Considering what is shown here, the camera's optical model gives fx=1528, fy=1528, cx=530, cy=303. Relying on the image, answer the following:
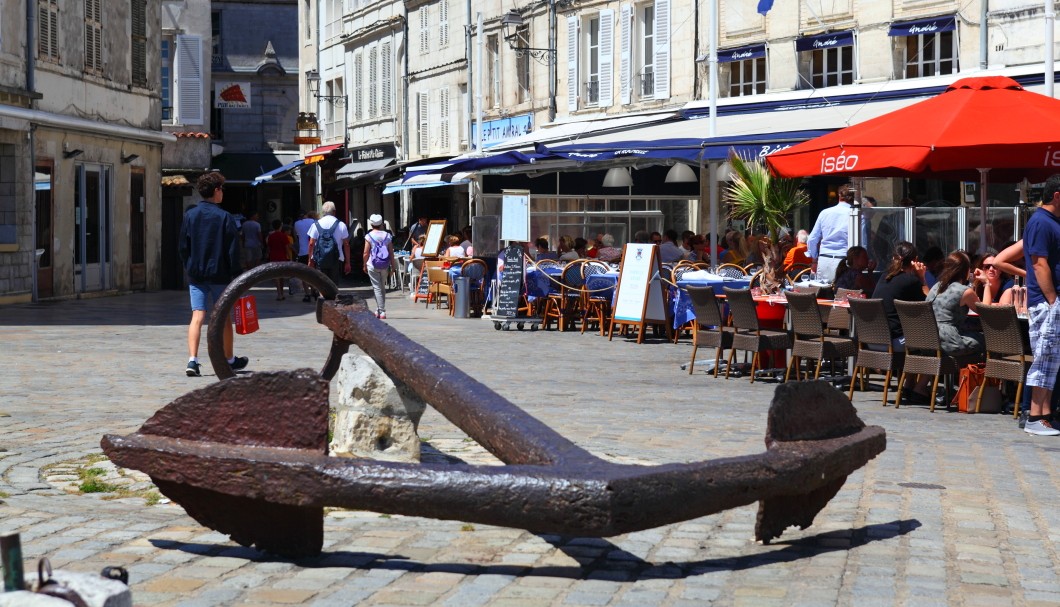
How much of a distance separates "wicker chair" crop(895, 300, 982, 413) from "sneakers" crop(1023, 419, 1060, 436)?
114 cm

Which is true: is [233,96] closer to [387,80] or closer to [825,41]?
[387,80]

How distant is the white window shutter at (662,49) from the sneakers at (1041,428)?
60.1 feet

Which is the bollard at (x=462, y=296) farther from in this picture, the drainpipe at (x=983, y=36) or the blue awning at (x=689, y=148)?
the drainpipe at (x=983, y=36)

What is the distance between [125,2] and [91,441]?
812 inches

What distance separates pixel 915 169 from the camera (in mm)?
10742

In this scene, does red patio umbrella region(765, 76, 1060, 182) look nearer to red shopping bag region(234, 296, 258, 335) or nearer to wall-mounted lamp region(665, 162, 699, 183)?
red shopping bag region(234, 296, 258, 335)

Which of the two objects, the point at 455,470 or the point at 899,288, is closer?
the point at 455,470

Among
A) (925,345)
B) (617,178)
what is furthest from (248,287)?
(617,178)

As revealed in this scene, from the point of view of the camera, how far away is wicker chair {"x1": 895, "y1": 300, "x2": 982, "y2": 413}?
1008cm

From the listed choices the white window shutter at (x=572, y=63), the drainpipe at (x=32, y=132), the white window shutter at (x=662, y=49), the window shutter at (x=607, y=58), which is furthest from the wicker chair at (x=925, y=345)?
the white window shutter at (x=572, y=63)

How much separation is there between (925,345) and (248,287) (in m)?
5.32

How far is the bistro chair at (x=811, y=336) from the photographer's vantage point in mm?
11102

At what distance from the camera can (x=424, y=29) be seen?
124ft

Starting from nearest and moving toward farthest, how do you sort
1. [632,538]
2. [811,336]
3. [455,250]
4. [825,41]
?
[632,538] → [811,336] → [455,250] → [825,41]
